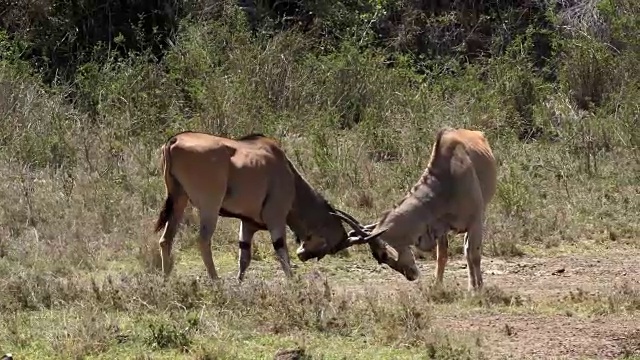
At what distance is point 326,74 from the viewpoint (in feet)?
61.4

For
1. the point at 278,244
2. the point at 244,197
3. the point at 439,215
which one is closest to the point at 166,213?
the point at 244,197

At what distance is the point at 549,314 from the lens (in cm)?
950

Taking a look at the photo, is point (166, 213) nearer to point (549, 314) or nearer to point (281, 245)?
point (281, 245)

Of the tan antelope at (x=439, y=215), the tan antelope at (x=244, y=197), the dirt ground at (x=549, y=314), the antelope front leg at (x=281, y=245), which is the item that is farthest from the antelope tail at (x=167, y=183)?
the dirt ground at (x=549, y=314)

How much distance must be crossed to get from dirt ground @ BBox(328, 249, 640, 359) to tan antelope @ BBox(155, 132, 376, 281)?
0.76 meters

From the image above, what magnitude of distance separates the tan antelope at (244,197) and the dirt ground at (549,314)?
76 centimetres

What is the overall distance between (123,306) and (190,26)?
10.6 meters

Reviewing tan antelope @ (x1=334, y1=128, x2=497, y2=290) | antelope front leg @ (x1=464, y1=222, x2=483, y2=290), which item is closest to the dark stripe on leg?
tan antelope @ (x1=334, y1=128, x2=497, y2=290)

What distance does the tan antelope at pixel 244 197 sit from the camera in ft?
36.1

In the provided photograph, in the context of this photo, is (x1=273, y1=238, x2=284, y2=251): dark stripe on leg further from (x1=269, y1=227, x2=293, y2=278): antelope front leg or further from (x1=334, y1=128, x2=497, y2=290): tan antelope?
(x1=334, y1=128, x2=497, y2=290): tan antelope

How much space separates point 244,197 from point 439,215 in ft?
5.98

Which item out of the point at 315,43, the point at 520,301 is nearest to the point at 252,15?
the point at 315,43

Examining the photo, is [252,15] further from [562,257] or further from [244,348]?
[244,348]

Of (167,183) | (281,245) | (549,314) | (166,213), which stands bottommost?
(281,245)
